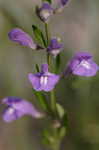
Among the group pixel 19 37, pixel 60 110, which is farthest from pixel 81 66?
pixel 19 37

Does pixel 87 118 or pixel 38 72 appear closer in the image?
pixel 38 72

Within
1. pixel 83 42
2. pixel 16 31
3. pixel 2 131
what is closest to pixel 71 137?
pixel 2 131

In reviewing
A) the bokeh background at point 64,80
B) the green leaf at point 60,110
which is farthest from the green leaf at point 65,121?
the bokeh background at point 64,80

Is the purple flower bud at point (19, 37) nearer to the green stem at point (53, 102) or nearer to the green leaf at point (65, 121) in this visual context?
the green stem at point (53, 102)

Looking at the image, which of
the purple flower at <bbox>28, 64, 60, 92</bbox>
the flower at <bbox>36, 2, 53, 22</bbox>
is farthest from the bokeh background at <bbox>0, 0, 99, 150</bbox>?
the flower at <bbox>36, 2, 53, 22</bbox>

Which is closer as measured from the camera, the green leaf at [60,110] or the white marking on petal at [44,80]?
the white marking on petal at [44,80]

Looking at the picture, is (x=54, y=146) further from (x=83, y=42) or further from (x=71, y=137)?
(x=83, y=42)
